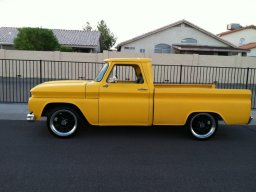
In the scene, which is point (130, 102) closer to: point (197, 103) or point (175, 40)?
point (197, 103)

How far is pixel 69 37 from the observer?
3719 cm

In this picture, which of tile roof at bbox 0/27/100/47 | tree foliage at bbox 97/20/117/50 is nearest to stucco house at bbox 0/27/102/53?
tile roof at bbox 0/27/100/47

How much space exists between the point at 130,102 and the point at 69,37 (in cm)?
3374

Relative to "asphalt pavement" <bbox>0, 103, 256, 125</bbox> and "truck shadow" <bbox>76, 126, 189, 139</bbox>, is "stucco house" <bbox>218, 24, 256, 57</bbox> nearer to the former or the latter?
"asphalt pavement" <bbox>0, 103, 256, 125</bbox>

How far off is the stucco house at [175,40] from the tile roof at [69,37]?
5619 mm

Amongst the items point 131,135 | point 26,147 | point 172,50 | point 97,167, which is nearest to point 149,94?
point 131,135

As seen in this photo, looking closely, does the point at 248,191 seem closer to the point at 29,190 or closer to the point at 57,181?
the point at 57,181

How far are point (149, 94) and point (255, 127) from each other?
391cm

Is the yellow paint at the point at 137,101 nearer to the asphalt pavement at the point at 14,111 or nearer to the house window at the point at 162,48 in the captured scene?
the asphalt pavement at the point at 14,111

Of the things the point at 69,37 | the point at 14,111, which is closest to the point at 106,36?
the point at 69,37

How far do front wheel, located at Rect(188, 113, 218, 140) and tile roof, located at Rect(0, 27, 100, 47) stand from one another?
30.6 m

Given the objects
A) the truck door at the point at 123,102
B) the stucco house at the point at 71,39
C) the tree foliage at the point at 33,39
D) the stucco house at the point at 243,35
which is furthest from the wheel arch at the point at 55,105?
the stucco house at the point at 243,35

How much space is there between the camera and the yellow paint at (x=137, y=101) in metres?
5.79

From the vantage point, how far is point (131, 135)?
6359mm
